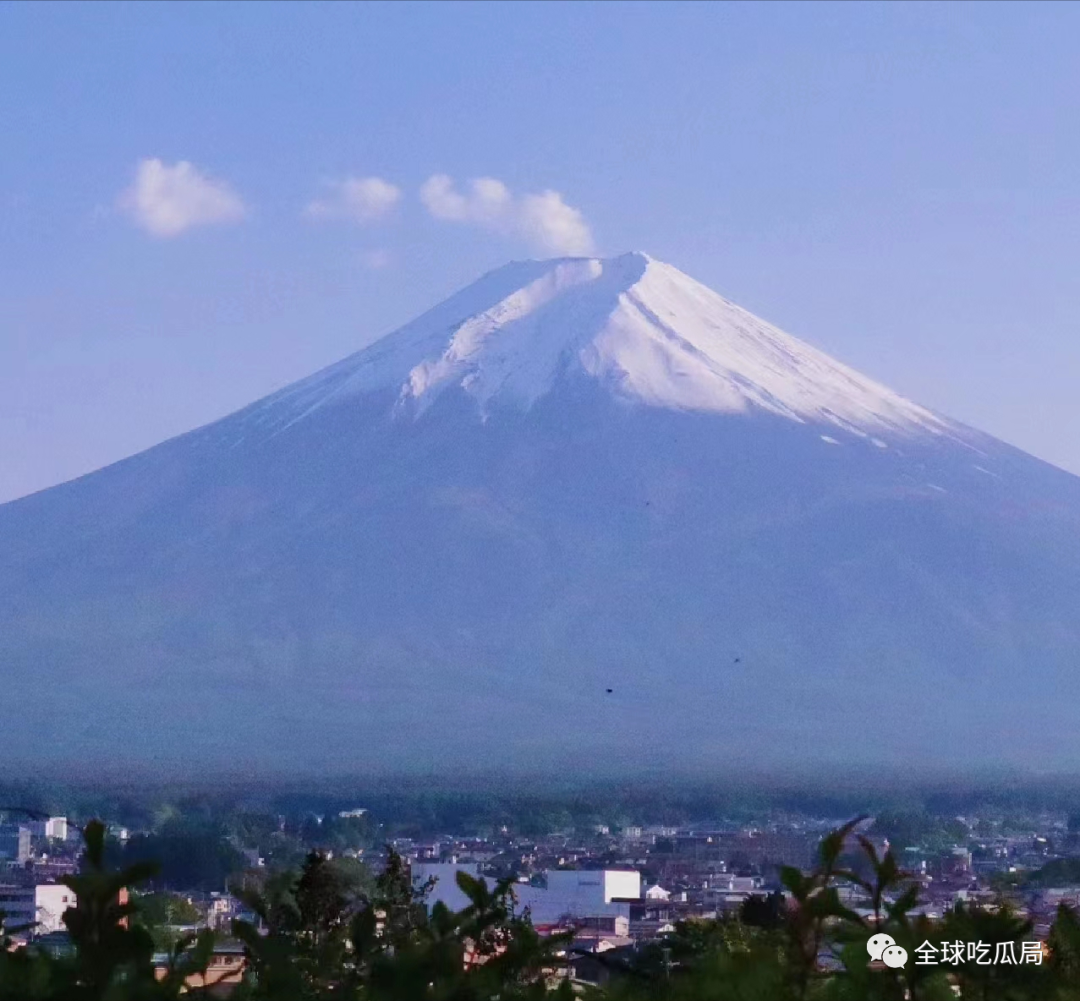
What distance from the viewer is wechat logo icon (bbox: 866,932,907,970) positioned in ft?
12.9

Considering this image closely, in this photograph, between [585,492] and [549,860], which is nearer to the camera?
[549,860]

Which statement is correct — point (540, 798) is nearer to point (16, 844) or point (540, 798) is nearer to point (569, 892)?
point (16, 844)

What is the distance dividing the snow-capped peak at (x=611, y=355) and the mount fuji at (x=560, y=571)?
0.16 metres

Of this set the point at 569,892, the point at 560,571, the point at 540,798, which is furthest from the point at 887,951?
the point at 560,571

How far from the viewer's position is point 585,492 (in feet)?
215

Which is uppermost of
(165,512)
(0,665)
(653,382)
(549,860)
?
(653,382)

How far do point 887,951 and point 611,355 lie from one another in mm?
68870

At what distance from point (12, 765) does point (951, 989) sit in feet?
145

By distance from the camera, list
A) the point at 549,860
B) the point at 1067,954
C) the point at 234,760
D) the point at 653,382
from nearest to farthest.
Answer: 1. the point at 1067,954
2. the point at 549,860
3. the point at 234,760
4. the point at 653,382

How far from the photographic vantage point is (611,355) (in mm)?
72562

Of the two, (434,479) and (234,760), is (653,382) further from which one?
(234,760)

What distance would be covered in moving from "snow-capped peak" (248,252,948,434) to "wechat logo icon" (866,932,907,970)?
65244mm

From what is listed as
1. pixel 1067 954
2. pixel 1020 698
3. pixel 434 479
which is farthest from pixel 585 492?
pixel 1067 954

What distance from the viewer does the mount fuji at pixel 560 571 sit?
52.6 metres
